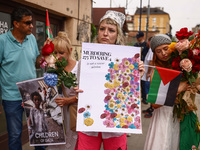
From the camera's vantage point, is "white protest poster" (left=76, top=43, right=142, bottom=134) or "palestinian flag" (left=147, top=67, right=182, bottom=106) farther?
"palestinian flag" (left=147, top=67, right=182, bottom=106)

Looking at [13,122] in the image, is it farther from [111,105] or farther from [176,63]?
[176,63]

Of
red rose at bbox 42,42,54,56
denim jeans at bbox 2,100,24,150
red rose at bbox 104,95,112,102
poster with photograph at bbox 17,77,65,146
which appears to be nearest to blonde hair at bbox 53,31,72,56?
poster with photograph at bbox 17,77,65,146

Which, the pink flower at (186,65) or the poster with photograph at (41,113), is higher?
Result: the pink flower at (186,65)

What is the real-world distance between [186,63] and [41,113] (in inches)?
64.8

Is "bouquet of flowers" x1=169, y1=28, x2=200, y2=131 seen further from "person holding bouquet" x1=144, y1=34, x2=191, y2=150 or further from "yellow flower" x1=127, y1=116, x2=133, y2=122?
"yellow flower" x1=127, y1=116, x2=133, y2=122

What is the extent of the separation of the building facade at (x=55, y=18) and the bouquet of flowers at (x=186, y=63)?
8.70 ft

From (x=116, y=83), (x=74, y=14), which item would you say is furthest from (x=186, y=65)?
(x=74, y=14)

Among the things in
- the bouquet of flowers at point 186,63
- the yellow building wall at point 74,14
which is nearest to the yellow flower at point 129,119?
the bouquet of flowers at point 186,63

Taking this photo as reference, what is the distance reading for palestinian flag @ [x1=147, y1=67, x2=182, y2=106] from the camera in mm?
2102

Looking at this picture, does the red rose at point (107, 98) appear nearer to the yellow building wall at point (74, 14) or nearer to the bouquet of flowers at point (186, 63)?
the bouquet of flowers at point (186, 63)

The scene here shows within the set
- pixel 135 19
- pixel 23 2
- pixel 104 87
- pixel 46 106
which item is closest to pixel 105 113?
pixel 104 87

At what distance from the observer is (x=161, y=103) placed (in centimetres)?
212

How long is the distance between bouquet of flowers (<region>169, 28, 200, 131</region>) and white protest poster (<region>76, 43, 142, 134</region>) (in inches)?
20.1

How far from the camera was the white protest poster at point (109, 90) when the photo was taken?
1.79 m
